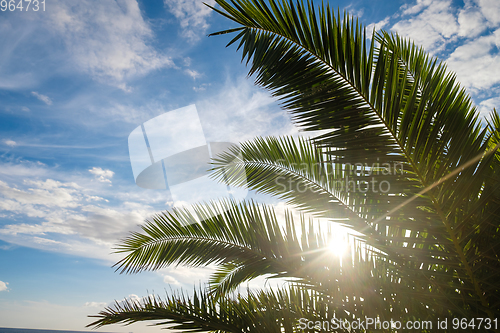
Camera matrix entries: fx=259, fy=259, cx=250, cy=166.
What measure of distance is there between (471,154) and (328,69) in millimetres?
1007

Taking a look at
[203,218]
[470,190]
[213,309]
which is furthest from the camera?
[203,218]

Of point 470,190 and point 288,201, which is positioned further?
point 288,201

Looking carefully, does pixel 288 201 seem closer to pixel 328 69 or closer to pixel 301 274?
pixel 301 274

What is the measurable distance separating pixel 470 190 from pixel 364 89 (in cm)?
88

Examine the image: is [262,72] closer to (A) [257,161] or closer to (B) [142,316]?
(A) [257,161]

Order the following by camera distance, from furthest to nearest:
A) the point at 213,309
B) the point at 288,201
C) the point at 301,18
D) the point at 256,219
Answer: the point at 288,201, the point at 256,219, the point at 213,309, the point at 301,18

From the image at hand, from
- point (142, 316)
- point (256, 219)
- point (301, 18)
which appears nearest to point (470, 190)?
point (301, 18)

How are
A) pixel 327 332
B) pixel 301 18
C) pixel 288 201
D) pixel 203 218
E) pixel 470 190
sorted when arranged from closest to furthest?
pixel 470 190
pixel 301 18
pixel 327 332
pixel 203 218
pixel 288 201

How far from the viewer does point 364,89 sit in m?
1.63

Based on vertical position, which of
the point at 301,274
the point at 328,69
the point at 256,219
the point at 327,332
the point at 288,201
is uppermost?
the point at 328,69

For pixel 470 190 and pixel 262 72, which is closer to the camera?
pixel 470 190

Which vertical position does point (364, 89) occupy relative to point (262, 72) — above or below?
below

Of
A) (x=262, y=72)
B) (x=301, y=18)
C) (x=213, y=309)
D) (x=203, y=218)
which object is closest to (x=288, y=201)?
(x=203, y=218)

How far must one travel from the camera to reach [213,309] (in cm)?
212
